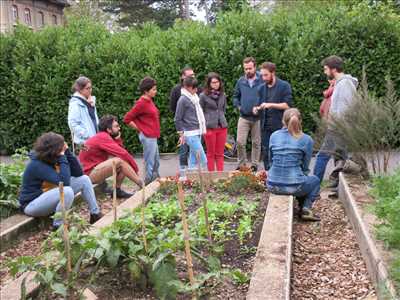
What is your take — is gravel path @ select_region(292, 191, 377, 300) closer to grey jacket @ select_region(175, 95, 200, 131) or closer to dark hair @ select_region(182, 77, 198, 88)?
grey jacket @ select_region(175, 95, 200, 131)

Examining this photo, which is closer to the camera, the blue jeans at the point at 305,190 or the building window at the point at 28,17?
the blue jeans at the point at 305,190

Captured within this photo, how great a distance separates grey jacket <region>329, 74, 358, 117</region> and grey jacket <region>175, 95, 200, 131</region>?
1.99 m

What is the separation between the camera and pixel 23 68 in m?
12.1

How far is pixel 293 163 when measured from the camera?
599cm

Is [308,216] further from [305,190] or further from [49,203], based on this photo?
[49,203]

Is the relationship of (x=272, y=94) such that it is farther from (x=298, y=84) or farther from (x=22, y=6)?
(x=22, y=6)

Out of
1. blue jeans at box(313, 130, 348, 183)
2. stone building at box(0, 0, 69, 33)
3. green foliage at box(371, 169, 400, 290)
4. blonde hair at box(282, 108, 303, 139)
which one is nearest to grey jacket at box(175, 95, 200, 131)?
blue jeans at box(313, 130, 348, 183)

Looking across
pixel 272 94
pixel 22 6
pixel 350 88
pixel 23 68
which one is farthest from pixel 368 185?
pixel 22 6

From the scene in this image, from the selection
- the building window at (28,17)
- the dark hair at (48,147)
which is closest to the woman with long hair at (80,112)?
the dark hair at (48,147)

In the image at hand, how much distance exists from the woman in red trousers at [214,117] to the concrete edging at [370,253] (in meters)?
2.55

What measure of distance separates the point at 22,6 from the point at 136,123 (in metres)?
38.4

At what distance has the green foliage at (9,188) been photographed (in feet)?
21.3

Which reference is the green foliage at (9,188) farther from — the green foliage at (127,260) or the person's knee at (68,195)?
the green foliage at (127,260)

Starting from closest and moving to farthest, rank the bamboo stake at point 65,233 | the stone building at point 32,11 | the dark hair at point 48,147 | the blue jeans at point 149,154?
the bamboo stake at point 65,233, the dark hair at point 48,147, the blue jeans at point 149,154, the stone building at point 32,11
